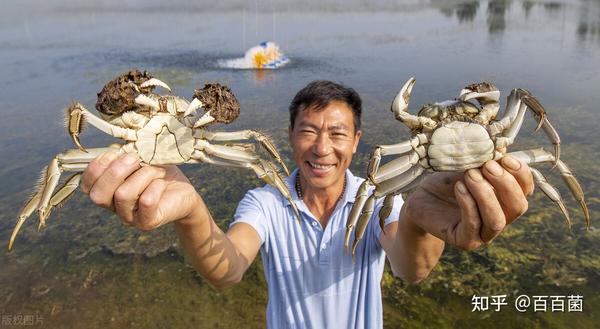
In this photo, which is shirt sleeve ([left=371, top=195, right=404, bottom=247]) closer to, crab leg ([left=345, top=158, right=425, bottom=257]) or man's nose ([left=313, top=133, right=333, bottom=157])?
crab leg ([left=345, top=158, right=425, bottom=257])

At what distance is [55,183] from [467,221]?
9.56 ft

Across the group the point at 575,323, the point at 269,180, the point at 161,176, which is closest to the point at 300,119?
the point at 269,180

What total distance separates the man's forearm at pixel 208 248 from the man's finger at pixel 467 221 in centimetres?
172

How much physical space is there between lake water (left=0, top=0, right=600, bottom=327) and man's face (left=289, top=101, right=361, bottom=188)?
9.93 ft

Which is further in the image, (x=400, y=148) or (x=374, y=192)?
(x=374, y=192)

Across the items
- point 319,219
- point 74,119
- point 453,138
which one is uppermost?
point 74,119

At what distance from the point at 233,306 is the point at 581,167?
Result: 25.6 ft

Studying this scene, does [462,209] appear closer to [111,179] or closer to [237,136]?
[237,136]

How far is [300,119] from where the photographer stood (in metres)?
4.29

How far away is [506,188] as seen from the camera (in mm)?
2627

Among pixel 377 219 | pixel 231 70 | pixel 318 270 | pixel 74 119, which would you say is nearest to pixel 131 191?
pixel 74 119

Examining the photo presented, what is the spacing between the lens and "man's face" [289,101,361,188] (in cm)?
416

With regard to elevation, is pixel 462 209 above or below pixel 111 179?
below

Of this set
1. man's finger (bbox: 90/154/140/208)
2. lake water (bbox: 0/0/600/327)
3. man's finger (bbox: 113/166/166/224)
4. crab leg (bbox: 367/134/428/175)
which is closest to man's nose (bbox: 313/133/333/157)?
crab leg (bbox: 367/134/428/175)
